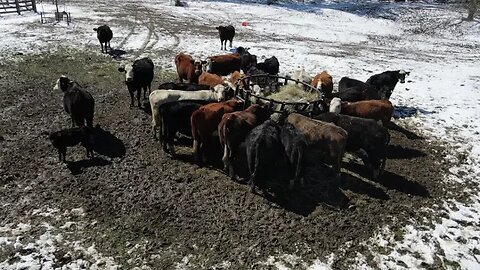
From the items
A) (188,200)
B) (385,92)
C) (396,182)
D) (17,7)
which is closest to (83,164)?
(188,200)

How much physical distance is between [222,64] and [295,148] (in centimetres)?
808

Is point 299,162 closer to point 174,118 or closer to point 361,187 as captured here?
point 361,187

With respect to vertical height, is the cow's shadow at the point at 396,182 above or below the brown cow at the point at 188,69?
below

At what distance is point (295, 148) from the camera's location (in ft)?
26.4

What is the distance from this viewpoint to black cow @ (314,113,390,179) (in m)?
8.88


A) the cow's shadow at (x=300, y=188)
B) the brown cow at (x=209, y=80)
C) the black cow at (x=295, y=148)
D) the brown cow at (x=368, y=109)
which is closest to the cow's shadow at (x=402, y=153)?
the brown cow at (x=368, y=109)

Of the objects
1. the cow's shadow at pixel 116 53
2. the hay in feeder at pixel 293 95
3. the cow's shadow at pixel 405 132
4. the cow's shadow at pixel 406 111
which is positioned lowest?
the cow's shadow at pixel 405 132

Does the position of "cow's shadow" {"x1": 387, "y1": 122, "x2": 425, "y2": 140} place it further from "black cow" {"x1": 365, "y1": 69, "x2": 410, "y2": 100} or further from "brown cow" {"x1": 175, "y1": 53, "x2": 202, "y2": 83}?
"brown cow" {"x1": 175, "y1": 53, "x2": 202, "y2": 83}

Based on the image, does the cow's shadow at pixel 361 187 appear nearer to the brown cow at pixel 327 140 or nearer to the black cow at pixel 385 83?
the brown cow at pixel 327 140

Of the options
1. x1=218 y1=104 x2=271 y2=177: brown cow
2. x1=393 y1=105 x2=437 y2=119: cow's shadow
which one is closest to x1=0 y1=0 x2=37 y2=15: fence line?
x1=218 y1=104 x2=271 y2=177: brown cow

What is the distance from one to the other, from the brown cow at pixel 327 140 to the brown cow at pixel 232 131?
117 centimetres

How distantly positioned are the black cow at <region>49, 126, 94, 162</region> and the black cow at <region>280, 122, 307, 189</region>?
4.40 meters

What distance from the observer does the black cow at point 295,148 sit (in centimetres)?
805

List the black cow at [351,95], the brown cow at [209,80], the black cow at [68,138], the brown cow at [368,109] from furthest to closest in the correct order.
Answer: the brown cow at [209,80] < the black cow at [351,95] < the brown cow at [368,109] < the black cow at [68,138]
